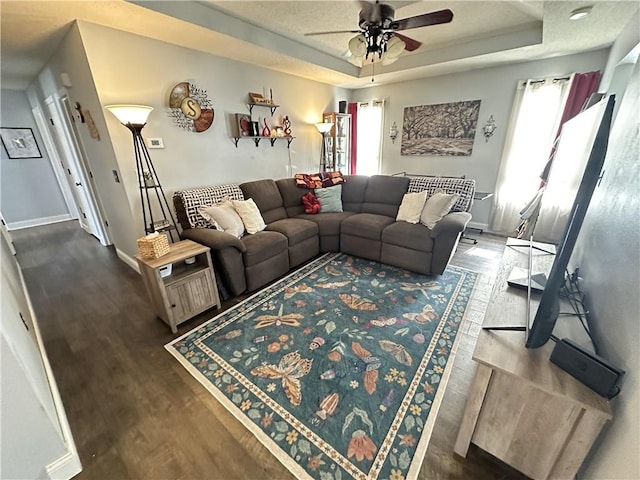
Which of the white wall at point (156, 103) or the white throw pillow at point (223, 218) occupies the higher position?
the white wall at point (156, 103)

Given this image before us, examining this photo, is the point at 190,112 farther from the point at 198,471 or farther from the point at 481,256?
the point at 481,256

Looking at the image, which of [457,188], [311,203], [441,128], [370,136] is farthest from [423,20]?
[370,136]

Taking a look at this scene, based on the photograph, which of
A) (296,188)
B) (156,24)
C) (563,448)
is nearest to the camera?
(563,448)

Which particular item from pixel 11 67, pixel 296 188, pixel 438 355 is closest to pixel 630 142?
pixel 438 355

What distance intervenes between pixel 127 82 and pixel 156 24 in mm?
598

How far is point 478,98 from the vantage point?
12.6ft

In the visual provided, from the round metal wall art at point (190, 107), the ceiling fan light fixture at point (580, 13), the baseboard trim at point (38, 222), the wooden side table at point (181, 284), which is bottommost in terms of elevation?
the baseboard trim at point (38, 222)

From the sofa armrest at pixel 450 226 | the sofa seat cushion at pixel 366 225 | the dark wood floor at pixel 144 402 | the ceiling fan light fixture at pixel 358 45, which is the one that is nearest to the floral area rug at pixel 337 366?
the dark wood floor at pixel 144 402

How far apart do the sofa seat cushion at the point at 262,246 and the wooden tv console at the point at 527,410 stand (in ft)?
6.52

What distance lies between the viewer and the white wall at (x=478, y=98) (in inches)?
131

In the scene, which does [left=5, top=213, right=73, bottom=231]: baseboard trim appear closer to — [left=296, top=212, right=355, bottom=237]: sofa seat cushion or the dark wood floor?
the dark wood floor

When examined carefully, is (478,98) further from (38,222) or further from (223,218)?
(38,222)

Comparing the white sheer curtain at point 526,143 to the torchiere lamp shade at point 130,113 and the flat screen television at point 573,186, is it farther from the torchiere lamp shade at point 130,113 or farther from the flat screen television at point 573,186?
the torchiere lamp shade at point 130,113

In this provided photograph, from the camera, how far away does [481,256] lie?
3324 millimetres
